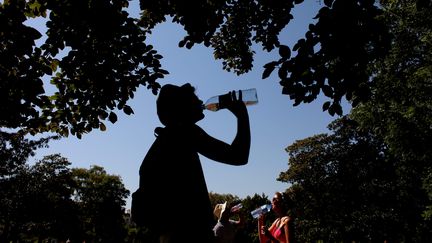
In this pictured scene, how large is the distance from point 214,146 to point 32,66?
4559 millimetres

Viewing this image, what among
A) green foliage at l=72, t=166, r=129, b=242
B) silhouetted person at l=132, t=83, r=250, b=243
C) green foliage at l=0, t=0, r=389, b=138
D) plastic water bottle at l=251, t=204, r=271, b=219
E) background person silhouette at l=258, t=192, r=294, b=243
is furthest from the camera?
green foliage at l=72, t=166, r=129, b=242

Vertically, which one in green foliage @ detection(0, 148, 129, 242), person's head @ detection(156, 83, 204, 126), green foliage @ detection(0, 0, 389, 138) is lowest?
person's head @ detection(156, 83, 204, 126)

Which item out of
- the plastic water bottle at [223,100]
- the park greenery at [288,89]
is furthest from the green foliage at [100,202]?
the plastic water bottle at [223,100]

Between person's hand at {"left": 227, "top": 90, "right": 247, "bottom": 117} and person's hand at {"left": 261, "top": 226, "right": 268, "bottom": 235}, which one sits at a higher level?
person's hand at {"left": 227, "top": 90, "right": 247, "bottom": 117}

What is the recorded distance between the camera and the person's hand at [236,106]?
7.58 ft

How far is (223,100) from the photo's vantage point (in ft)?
7.91

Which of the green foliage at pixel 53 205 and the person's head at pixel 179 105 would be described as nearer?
the person's head at pixel 179 105

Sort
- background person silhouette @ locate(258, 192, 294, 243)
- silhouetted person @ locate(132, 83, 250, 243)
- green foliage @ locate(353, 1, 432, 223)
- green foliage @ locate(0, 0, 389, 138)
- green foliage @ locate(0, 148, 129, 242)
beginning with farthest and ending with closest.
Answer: green foliage @ locate(0, 148, 129, 242), green foliage @ locate(353, 1, 432, 223), background person silhouette @ locate(258, 192, 294, 243), green foliage @ locate(0, 0, 389, 138), silhouetted person @ locate(132, 83, 250, 243)

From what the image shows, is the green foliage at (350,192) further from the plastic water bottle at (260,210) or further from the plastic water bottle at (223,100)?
the plastic water bottle at (223,100)

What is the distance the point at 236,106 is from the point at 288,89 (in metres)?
2.89

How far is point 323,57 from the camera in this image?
489cm

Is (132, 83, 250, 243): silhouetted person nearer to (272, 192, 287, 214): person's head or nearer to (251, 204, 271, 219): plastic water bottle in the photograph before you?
(272, 192, 287, 214): person's head

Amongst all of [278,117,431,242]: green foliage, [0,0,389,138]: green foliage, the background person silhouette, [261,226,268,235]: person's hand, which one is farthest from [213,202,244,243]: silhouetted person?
[278,117,431,242]: green foliage

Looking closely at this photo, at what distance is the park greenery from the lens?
4.89 m
